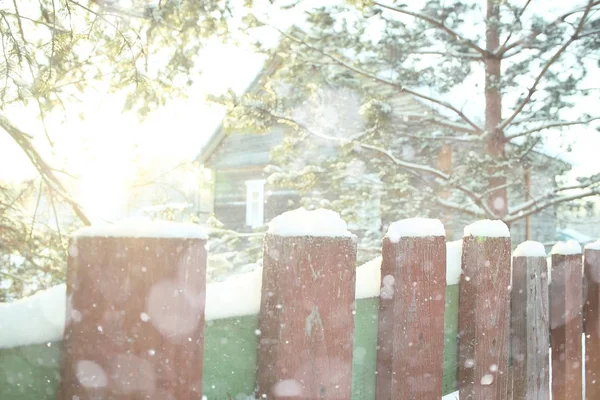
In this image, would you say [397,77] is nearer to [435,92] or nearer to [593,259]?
[435,92]

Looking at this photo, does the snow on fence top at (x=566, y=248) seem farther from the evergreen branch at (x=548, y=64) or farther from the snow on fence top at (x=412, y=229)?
the evergreen branch at (x=548, y=64)

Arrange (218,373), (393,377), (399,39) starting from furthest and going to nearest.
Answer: (399,39) → (393,377) → (218,373)

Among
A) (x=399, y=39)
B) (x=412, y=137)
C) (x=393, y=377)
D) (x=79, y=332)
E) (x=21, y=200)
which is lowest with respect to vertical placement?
(x=393, y=377)

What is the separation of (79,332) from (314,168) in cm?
774

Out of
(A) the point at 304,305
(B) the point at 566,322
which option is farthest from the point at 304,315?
(B) the point at 566,322

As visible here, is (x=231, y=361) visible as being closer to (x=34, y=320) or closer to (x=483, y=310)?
(x=34, y=320)

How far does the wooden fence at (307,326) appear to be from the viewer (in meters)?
0.77

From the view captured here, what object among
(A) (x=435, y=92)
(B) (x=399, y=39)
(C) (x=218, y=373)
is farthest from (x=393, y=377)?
(A) (x=435, y=92)

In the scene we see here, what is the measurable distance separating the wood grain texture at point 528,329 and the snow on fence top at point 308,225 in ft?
3.31

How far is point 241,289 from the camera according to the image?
3.23 feet

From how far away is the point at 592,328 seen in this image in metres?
2.09

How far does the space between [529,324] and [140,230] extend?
1.50 m

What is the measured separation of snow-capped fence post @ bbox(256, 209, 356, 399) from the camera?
3.23ft

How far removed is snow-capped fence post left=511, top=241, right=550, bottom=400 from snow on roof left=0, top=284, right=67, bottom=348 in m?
1.51
